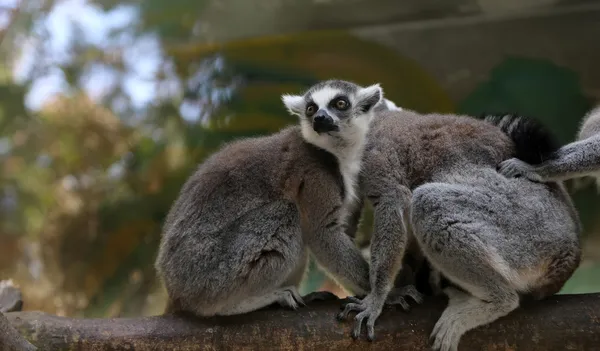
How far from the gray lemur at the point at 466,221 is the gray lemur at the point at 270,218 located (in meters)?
0.19

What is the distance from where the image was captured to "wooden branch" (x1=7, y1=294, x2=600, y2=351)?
2820 mm

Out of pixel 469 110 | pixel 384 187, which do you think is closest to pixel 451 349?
pixel 384 187

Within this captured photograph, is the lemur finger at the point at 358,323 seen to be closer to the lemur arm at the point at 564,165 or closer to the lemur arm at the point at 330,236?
the lemur arm at the point at 330,236

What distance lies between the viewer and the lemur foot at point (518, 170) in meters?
3.22

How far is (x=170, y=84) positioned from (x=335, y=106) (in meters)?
4.29

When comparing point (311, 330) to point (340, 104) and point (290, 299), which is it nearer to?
point (290, 299)

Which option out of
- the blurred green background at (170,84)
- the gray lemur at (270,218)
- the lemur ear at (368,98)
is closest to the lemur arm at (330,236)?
the gray lemur at (270,218)

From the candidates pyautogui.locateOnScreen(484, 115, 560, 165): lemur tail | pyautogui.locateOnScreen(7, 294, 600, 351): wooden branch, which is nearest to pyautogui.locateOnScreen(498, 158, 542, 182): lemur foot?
pyautogui.locateOnScreen(484, 115, 560, 165): lemur tail

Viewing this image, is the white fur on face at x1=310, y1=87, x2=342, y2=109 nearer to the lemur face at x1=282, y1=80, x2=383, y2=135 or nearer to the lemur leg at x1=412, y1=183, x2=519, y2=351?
the lemur face at x1=282, y1=80, x2=383, y2=135

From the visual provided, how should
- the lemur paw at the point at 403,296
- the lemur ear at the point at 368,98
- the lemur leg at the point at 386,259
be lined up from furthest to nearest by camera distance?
1. the lemur ear at the point at 368,98
2. the lemur paw at the point at 403,296
3. the lemur leg at the point at 386,259

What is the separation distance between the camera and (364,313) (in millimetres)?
2861

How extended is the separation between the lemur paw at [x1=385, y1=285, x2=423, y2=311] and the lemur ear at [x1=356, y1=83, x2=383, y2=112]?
1158 mm

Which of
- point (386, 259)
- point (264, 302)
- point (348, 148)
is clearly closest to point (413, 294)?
point (386, 259)

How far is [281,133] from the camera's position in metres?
3.65
